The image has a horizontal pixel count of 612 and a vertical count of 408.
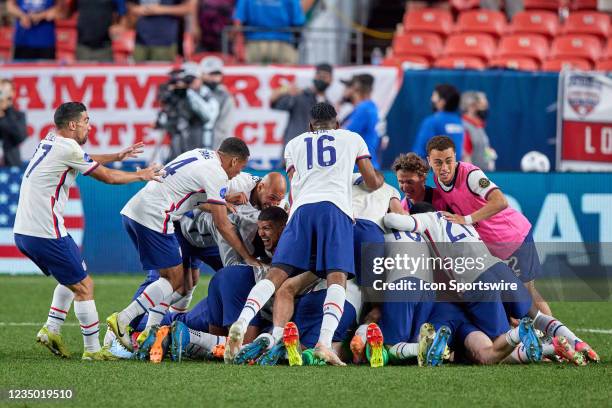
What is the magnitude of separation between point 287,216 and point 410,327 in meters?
1.26

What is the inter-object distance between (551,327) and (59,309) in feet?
12.1

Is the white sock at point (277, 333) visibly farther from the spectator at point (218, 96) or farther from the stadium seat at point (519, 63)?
the stadium seat at point (519, 63)

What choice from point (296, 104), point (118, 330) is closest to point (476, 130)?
point (296, 104)

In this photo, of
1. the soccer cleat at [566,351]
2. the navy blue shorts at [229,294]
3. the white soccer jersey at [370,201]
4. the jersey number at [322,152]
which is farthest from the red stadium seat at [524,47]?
the soccer cleat at [566,351]

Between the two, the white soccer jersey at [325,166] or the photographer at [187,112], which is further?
the photographer at [187,112]

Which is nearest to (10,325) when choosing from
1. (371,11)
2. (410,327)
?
(410,327)

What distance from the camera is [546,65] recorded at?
1853 centimetres

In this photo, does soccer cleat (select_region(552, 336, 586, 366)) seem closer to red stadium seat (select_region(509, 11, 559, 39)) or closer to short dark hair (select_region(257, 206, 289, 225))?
short dark hair (select_region(257, 206, 289, 225))

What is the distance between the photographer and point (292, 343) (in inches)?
319

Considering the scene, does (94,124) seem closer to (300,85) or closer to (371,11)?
(300,85)

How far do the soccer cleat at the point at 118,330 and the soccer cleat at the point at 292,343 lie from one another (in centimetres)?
143

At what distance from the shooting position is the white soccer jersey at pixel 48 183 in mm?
8617

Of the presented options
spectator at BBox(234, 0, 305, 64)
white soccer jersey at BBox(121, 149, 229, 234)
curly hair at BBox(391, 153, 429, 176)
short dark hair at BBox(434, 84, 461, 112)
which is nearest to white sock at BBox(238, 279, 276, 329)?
white soccer jersey at BBox(121, 149, 229, 234)

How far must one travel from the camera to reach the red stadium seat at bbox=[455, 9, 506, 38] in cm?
1923
